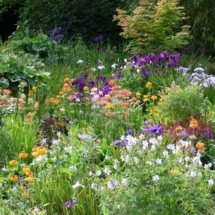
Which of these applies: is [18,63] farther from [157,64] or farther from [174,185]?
[174,185]

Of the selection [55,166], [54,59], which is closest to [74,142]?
[55,166]

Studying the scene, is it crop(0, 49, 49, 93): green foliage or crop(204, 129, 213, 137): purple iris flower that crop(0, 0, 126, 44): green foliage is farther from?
crop(204, 129, 213, 137): purple iris flower

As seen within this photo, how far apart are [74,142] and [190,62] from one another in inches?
156

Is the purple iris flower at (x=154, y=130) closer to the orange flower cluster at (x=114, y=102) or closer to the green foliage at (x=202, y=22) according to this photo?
the orange flower cluster at (x=114, y=102)

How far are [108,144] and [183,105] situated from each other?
33.8 inches

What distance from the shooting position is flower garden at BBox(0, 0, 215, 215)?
2.94 m

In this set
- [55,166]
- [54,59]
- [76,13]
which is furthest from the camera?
[76,13]

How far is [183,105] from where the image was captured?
4699 mm

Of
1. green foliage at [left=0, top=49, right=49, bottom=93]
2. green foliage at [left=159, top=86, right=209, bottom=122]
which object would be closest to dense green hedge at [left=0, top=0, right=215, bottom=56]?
green foliage at [left=0, top=49, right=49, bottom=93]

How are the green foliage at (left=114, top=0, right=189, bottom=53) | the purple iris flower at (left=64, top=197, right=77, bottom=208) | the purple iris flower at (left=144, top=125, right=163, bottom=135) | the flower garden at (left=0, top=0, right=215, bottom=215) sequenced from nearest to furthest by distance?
the flower garden at (left=0, top=0, right=215, bottom=215) → the purple iris flower at (left=64, top=197, right=77, bottom=208) → the purple iris flower at (left=144, top=125, right=163, bottom=135) → the green foliage at (left=114, top=0, right=189, bottom=53)

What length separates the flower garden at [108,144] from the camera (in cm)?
294

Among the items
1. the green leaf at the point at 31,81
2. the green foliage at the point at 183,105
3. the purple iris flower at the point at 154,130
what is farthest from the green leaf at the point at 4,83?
the purple iris flower at the point at 154,130

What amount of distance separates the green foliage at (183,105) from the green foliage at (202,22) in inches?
176

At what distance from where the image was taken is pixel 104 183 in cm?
340
